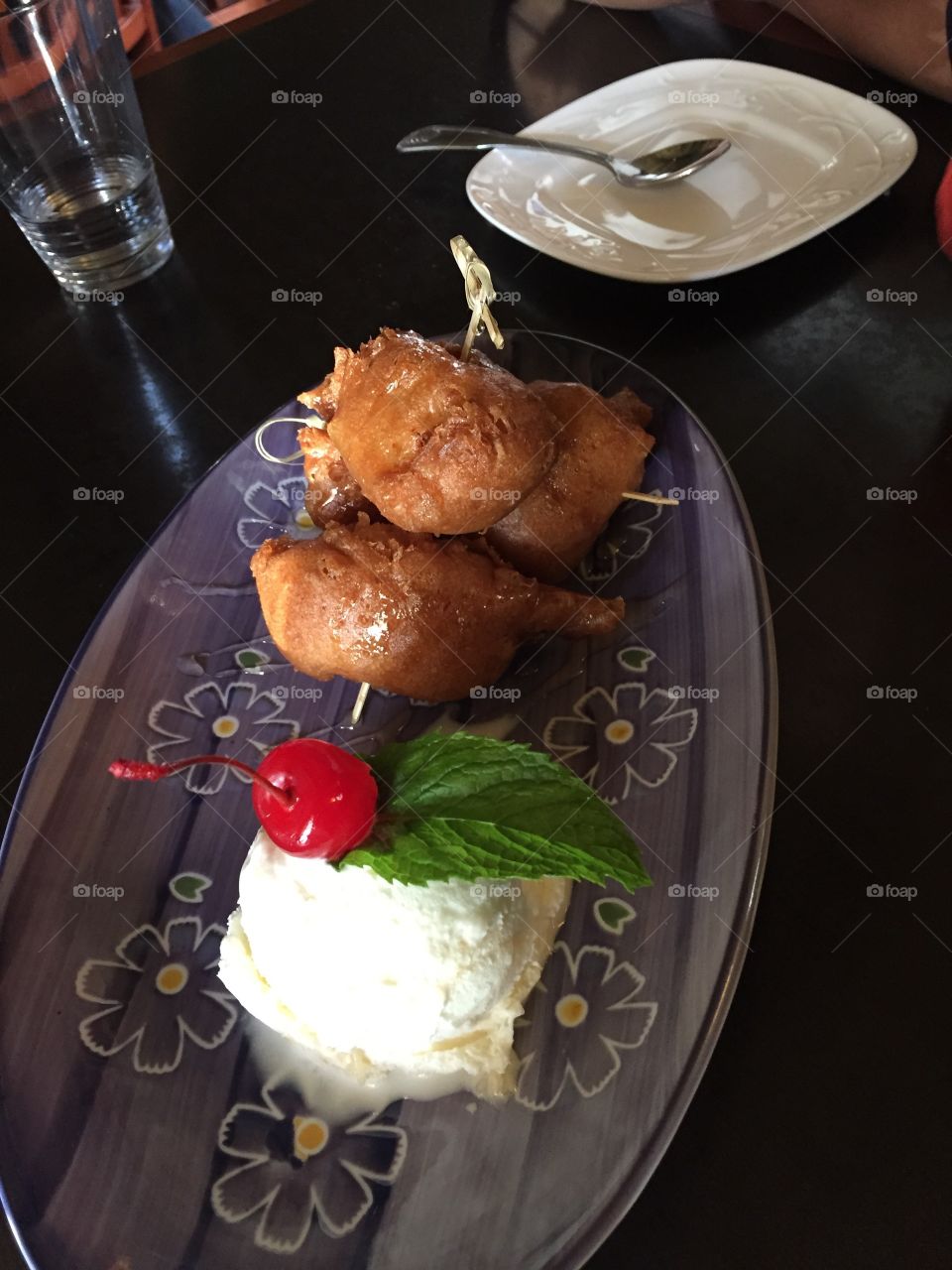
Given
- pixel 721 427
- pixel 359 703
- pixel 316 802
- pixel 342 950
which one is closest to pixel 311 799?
pixel 316 802

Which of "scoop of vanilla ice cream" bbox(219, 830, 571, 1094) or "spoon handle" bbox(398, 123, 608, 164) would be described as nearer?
"scoop of vanilla ice cream" bbox(219, 830, 571, 1094)

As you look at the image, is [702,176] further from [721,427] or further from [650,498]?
[650,498]

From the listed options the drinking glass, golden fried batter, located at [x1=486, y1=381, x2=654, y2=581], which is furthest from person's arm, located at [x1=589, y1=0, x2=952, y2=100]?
the drinking glass

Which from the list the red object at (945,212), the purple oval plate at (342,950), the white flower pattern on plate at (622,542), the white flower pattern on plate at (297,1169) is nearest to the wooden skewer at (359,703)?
the purple oval plate at (342,950)

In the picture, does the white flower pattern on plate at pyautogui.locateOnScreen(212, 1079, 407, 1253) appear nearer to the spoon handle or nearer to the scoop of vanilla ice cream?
the scoop of vanilla ice cream

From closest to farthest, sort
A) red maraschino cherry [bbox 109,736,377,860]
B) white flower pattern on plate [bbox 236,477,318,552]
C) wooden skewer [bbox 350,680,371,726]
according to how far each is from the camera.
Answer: red maraschino cherry [bbox 109,736,377,860] → wooden skewer [bbox 350,680,371,726] → white flower pattern on plate [bbox 236,477,318,552]
